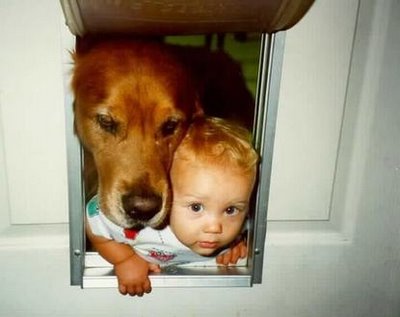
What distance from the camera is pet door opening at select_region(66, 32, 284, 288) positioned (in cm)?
74

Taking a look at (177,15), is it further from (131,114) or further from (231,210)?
(231,210)

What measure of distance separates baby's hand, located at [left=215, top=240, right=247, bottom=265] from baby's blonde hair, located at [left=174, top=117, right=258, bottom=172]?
15cm

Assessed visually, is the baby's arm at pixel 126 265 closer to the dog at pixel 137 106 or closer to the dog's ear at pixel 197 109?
the dog at pixel 137 106

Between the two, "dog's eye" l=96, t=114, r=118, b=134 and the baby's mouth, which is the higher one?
"dog's eye" l=96, t=114, r=118, b=134

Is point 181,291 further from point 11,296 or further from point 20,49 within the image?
point 20,49

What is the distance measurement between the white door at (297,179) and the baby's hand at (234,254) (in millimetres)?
44

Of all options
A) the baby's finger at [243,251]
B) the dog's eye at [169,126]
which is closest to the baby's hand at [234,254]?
the baby's finger at [243,251]

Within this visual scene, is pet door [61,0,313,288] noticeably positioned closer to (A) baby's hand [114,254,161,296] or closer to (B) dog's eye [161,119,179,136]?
(A) baby's hand [114,254,161,296]

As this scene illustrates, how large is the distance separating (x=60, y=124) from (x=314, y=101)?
413 mm

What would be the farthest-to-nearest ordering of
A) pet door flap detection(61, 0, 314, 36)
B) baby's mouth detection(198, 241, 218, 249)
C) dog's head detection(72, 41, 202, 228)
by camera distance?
baby's mouth detection(198, 241, 218, 249), dog's head detection(72, 41, 202, 228), pet door flap detection(61, 0, 314, 36)

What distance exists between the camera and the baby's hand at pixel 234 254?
2.81ft

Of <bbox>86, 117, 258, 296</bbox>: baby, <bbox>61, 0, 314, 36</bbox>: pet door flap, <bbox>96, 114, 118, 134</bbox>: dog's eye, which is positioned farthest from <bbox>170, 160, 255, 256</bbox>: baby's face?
<bbox>61, 0, 314, 36</bbox>: pet door flap

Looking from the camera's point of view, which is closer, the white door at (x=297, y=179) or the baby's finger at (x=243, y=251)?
the white door at (x=297, y=179)

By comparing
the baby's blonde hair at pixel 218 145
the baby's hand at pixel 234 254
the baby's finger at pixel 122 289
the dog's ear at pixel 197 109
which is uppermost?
the dog's ear at pixel 197 109
